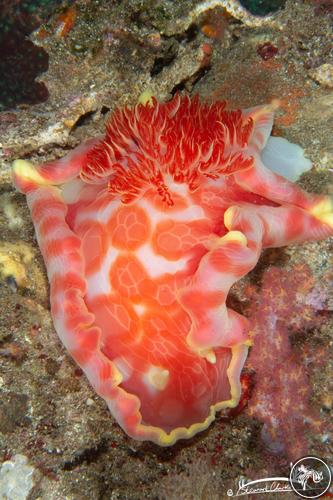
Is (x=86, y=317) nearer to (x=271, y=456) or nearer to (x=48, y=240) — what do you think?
(x=48, y=240)

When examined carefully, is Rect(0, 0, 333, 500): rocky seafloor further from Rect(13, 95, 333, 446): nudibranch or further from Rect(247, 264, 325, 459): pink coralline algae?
Rect(13, 95, 333, 446): nudibranch

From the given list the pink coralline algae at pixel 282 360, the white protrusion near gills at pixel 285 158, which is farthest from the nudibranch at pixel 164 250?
the white protrusion near gills at pixel 285 158

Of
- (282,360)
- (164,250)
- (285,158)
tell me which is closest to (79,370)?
(164,250)

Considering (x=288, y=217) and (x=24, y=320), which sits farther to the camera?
(x=24, y=320)

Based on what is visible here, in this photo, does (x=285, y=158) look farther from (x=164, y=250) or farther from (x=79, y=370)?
(x=79, y=370)

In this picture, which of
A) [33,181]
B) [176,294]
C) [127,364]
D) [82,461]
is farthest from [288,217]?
[82,461]
